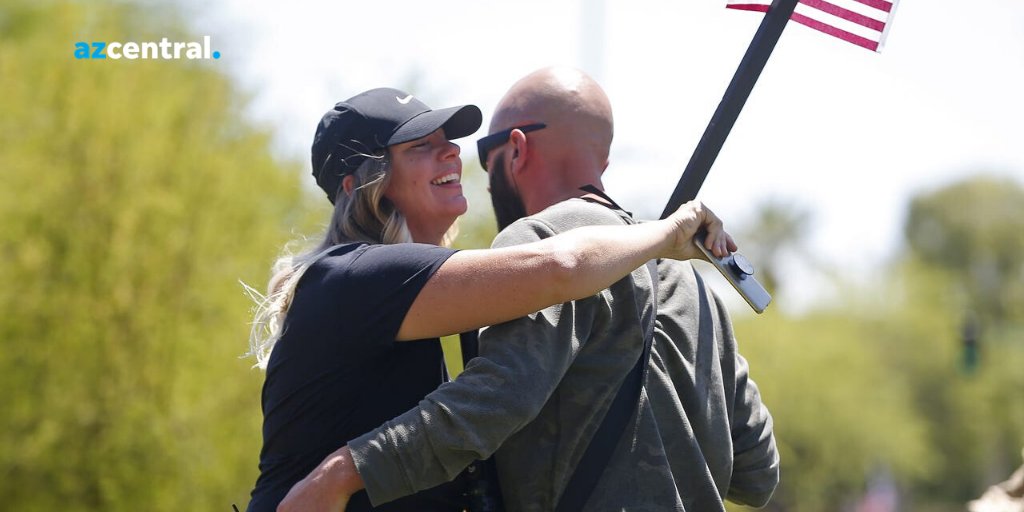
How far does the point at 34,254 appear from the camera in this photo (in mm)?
13844

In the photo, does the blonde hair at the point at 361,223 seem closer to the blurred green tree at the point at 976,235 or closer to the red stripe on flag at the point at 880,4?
the red stripe on flag at the point at 880,4

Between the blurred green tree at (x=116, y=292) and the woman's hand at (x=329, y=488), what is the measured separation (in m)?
11.7

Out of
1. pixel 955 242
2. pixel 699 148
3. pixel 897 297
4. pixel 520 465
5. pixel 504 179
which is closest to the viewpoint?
pixel 520 465

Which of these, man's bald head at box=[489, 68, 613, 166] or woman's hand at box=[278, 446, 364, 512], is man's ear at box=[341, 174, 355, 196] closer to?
man's bald head at box=[489, 68, 613, 166]

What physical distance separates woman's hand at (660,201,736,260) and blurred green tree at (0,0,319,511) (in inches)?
459

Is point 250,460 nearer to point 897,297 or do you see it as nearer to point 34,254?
point 34,254

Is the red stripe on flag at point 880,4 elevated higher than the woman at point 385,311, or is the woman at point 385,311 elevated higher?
the red stripe on flag at point 880,4

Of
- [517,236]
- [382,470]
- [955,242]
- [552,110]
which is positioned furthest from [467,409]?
[955,242]

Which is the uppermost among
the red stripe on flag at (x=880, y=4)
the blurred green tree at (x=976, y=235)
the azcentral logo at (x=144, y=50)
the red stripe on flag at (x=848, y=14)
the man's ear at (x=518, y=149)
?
the azcentral logo at (x=144, y=50)

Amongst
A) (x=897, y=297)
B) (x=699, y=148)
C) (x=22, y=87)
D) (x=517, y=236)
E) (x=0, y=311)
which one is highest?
(x=22, y=87)

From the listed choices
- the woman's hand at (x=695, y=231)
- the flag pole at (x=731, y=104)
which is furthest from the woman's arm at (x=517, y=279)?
the flag pole at (x=731, y=104)

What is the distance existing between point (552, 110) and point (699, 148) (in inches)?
18.3

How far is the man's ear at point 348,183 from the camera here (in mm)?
3492

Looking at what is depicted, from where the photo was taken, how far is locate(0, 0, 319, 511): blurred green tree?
13891mm
